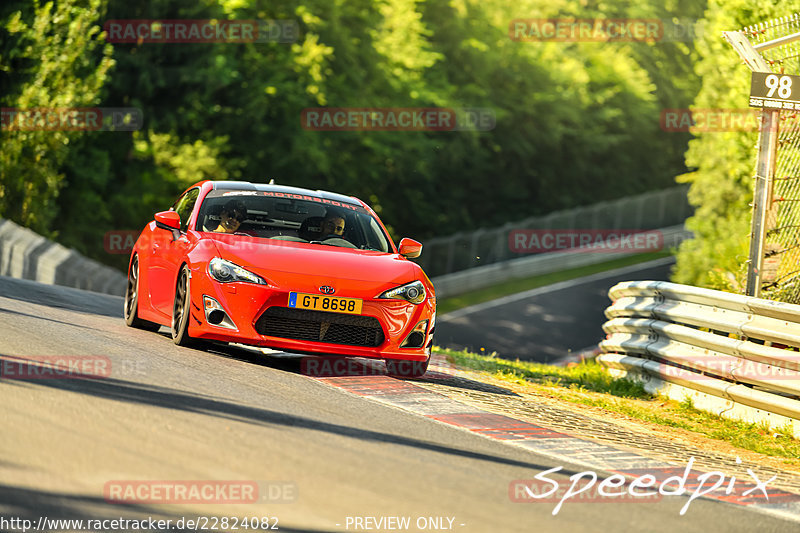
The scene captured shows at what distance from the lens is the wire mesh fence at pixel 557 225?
162 feet

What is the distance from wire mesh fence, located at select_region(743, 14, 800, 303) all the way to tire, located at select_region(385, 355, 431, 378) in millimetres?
3572

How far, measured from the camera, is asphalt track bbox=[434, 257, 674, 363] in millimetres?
35969

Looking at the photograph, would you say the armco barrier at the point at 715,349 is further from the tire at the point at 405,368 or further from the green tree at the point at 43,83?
the green tree at the point at 43,83

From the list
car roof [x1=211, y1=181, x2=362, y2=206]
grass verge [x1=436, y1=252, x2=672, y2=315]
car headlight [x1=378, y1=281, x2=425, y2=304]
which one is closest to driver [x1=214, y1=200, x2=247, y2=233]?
car roof [x1=211, y1=181, x2=362, y2=206]

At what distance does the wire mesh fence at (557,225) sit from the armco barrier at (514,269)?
0.50 meters

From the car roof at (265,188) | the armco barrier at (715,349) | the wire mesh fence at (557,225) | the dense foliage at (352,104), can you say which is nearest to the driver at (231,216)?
the car roof at (265,188)

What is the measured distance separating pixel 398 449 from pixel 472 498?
100 centimetres

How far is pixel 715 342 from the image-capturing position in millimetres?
10438

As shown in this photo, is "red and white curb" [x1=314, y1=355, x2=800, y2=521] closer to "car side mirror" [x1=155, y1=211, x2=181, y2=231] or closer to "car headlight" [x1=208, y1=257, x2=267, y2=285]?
"car headlight" [x1=208, y1=257, x2=267, y2=285]

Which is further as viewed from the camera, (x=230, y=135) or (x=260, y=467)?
(x=230, y=135)

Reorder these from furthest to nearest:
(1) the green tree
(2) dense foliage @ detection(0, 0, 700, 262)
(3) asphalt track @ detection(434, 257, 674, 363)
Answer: (2) dense foliage @ detection(0, 0, 700, 262)
(3) asphalt track @ detection(434, 257, 674, 363)
(1) the green tree

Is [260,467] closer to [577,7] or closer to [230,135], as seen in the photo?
[230,135]

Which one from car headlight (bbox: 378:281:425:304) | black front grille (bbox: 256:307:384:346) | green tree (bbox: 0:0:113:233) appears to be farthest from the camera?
green tree (bbox: 0:0:113:233)

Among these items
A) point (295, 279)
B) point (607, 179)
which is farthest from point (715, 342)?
point (607, 179)
